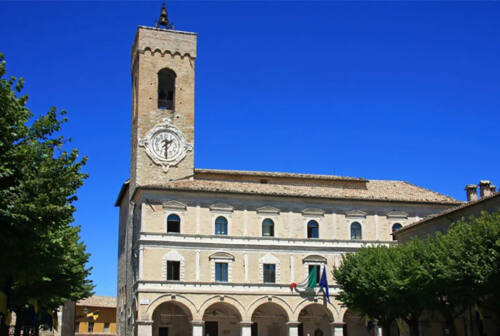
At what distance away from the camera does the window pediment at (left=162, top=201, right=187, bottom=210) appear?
147 ft

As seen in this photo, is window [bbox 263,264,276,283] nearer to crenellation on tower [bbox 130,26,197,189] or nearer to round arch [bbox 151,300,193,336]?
round arch [bbox 151,300,193,336]

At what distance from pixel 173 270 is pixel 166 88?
15.7m

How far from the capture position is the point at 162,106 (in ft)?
168

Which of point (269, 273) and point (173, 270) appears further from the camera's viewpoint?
point (269, 273)

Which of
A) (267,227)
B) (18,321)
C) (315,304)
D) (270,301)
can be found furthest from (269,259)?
(18,321)

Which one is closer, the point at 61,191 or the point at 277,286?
the point at 61,191

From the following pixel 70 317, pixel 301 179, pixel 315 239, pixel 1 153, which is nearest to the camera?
pixel 1 153

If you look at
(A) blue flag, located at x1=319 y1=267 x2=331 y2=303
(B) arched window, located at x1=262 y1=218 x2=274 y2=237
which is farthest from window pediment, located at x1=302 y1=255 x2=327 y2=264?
(B) arched window, located at x1=262 y1=218 x2=274 y2=237

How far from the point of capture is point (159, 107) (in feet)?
168

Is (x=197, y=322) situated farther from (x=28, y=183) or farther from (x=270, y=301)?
(x=28, y=183)

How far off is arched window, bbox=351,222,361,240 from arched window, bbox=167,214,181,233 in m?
13.3

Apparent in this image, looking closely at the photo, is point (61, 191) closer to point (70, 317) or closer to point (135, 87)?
point (135, 87)

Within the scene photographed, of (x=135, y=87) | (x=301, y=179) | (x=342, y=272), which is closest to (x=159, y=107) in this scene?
(x=135, y=87)

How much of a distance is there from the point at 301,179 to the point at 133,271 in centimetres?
1493
